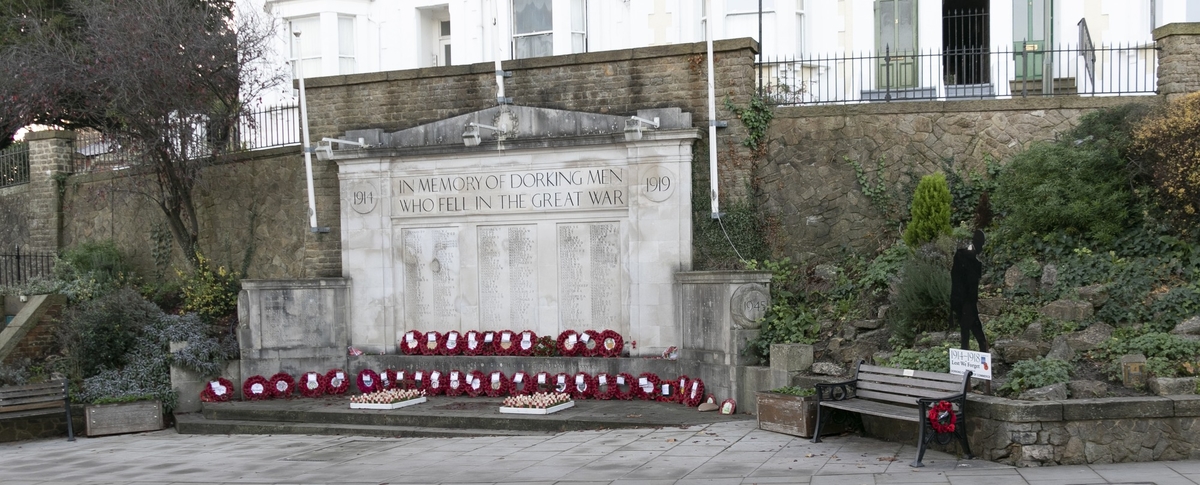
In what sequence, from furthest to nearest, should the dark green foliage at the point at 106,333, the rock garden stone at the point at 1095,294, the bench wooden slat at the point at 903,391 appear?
the dark green foliage at the point at 106,333 → the rock garden stone at the point at 1095,294 → the bench wooden slat at the point at 903,391

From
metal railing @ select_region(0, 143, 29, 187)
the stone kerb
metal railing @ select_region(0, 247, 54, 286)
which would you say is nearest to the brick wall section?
the stone kerb


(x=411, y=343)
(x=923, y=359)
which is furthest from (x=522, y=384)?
(x=923, y=359)

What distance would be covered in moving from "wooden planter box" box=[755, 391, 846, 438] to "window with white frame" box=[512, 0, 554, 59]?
10.7 meters

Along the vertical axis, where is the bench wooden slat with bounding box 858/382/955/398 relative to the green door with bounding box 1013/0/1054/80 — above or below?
below

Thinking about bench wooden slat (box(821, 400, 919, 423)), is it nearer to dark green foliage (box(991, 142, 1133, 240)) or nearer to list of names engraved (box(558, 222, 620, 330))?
dark green foliage (box(991, 142, 1133, 240))

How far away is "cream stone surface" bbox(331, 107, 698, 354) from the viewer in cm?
1282

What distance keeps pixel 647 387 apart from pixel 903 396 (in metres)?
4.03

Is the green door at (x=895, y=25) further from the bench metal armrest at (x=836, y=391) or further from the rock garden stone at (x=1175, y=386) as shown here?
the rock garden stone at (x=1175, y=386)

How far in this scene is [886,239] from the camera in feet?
42.0

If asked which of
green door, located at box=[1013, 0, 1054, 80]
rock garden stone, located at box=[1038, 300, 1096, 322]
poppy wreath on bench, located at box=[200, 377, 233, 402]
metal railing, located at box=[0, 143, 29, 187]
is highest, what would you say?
green door, located at box=[1013, 0, 1054, 80]

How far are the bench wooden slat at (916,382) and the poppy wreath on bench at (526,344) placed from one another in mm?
4946

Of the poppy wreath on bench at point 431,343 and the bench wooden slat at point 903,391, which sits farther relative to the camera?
the poppy wreath on bench at point 431,343

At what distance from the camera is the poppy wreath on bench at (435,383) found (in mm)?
13438

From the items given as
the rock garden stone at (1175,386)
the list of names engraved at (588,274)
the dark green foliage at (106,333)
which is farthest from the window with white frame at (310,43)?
the rock garden stone at (1175,386)
